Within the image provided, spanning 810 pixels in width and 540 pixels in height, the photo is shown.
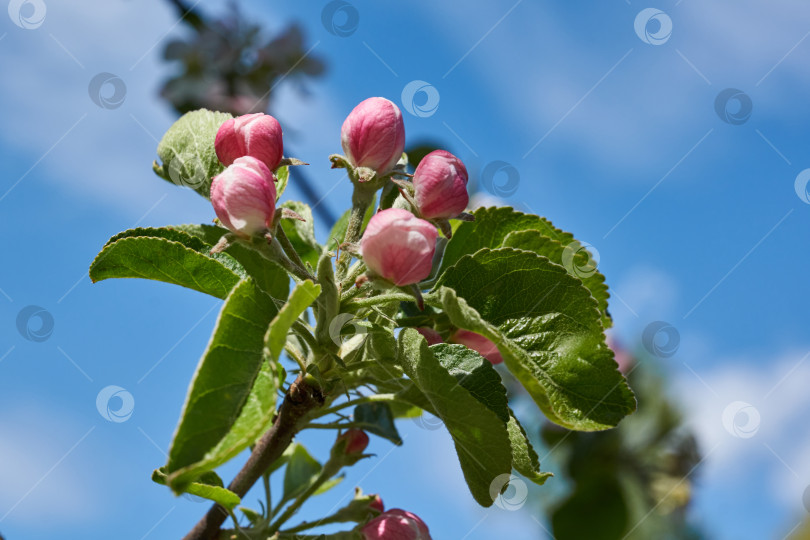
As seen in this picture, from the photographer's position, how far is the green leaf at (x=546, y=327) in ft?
2.61

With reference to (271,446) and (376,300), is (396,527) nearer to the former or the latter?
(271,446)

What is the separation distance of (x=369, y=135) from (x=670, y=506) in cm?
341

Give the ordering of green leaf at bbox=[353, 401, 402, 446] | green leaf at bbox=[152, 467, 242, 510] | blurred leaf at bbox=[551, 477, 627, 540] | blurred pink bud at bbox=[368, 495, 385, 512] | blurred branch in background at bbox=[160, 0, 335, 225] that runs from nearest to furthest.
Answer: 1. green leaf at bbox=[152, 467, 242, 510]
2. blurred pink bud at bbox=[368, 495, 385, 512]
3. green leaf at bbox=[353, 401, 402, 446]
4. blurred branch in background at bbox=[160, 0, 335, 225]
5. blurred leaf at bbox=[551, 477, 627, 540]

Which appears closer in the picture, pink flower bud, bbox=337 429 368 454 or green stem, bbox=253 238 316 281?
green stem, bbox=253 238 316 281

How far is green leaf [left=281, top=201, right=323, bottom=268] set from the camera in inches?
46.2

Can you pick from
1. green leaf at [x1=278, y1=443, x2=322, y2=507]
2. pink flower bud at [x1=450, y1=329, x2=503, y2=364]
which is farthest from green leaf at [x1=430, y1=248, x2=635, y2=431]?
green leaf at [x1=278, y1=443, x2=322, y2=507]

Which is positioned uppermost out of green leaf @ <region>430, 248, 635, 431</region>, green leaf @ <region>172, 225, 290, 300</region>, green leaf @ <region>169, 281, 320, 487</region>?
green leaf @ <region>430, 248, 635, 431</region>

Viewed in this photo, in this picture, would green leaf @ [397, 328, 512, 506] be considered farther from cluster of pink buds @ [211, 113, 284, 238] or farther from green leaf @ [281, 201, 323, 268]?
green leaf @ [281, 201, 323, 268]

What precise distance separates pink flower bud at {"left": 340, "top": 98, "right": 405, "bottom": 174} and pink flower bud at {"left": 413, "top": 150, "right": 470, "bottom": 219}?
70 mm

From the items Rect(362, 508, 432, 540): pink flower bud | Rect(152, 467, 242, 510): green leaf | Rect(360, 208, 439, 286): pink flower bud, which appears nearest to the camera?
Rect(360, 208, 439, 286): pink flower bud

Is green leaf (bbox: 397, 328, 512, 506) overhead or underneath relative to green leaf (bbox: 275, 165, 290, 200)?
underneath

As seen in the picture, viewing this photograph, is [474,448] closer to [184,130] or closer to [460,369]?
[460,369]

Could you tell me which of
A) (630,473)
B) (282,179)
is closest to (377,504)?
(282,179)

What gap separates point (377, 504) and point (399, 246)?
569 mm
